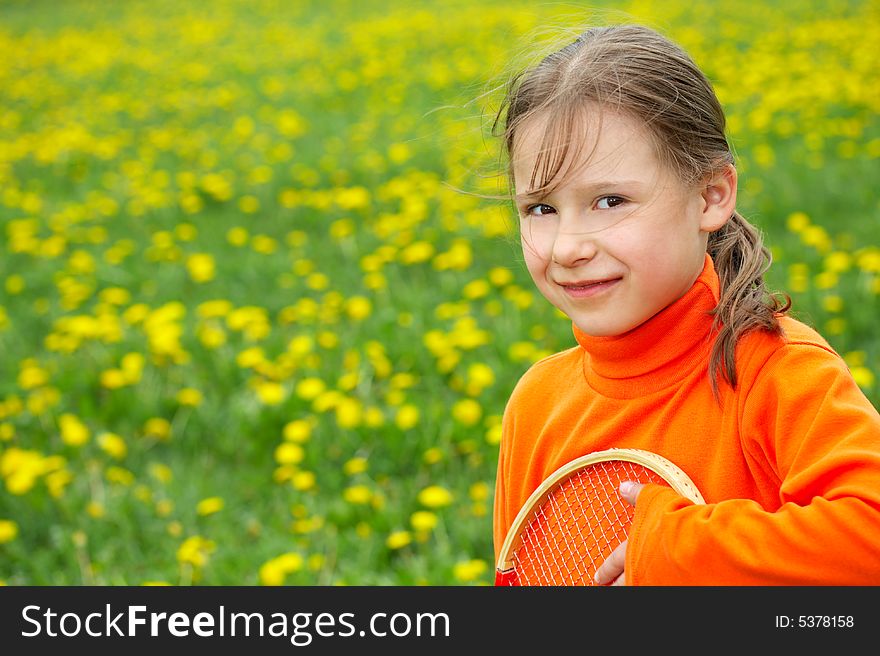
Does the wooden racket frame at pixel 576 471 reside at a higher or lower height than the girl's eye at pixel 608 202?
lower

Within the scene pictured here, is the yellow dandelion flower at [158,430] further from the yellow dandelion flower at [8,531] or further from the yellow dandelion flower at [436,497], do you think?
the yellow dandelion flower at [436,497]

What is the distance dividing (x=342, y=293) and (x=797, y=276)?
1.84 meters

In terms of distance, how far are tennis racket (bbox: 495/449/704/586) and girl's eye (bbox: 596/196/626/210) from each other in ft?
1.01

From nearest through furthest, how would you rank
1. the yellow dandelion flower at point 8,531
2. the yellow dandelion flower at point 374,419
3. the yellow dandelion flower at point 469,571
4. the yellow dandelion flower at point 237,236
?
the yellow dandelion flower at point 469,571, the yellow dandelion flower at point 8,531, the yellow dandelion flower at point 374,419, the yellow dandelion flower at point 237,236

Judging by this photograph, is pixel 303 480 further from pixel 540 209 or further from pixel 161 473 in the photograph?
pixel 540 209

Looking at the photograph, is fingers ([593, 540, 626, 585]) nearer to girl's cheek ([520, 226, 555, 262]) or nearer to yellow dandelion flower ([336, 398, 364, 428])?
girl's cheek ([520, 226, 555, 262])

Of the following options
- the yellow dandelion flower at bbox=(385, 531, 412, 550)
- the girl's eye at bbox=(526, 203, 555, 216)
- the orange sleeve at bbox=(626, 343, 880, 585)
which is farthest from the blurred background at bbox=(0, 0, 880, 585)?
the orange sleeve at bbox=(626, 343, 880, 585)

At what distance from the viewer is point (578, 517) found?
129 centimetres

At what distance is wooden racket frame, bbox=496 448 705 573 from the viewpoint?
1141 mm

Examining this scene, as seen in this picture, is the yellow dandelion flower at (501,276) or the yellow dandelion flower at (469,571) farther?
the yellow dandelion flower at (501,276)

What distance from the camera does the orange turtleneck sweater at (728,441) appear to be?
1.00 m

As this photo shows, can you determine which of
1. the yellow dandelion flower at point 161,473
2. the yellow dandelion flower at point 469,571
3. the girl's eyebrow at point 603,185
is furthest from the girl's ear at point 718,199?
the yellow dandelion flower at point 161,473

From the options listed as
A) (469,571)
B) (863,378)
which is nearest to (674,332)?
(469,571)

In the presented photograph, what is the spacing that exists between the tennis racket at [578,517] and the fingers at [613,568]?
44 mm
